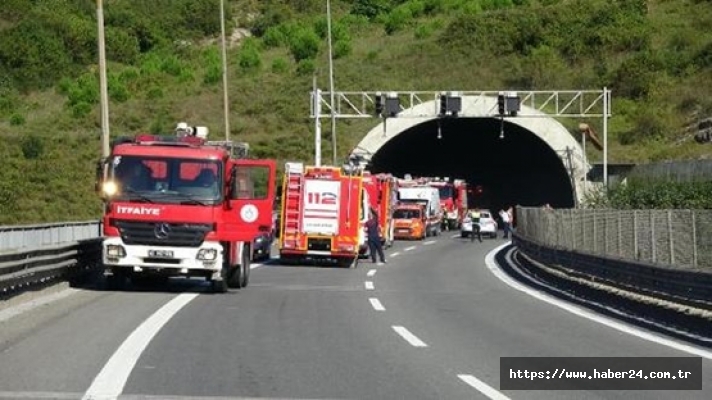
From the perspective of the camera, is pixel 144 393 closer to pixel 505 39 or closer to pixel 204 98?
pixel 204 98

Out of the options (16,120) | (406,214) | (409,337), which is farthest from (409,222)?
(409,337)

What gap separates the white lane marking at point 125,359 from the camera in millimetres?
11266

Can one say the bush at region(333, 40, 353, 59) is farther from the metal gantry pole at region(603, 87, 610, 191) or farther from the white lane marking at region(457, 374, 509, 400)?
the white lane marking at region(457, 374, 509, 400)

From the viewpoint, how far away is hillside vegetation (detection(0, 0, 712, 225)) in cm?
7844

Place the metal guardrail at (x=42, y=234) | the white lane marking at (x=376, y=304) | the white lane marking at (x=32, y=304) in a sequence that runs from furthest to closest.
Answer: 1. the metal guardrail at (x=42, y=234)
2. the white lane marking at (x=376, y=304)
3. the white lane marking at (x=32, y=304)

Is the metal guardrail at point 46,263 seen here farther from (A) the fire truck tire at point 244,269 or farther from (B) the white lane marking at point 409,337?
(B) the white lane marking at point 409,337

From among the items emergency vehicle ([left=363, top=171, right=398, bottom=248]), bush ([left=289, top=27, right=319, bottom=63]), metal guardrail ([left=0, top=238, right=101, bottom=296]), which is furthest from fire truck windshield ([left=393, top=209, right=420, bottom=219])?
bush ([left=289, top=27, right=319, bottom=63])

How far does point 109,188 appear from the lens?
22.6 metres

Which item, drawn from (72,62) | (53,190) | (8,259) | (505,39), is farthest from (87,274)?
(72,62)

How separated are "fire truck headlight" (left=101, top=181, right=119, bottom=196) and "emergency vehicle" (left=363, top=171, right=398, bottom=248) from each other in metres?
19.4

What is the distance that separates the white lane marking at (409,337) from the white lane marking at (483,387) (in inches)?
110

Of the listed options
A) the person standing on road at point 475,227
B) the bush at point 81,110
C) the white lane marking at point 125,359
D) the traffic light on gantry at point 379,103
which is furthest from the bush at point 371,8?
the white lane marking at point 125,359

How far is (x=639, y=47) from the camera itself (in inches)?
4067

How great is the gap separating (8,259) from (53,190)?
153 feet
